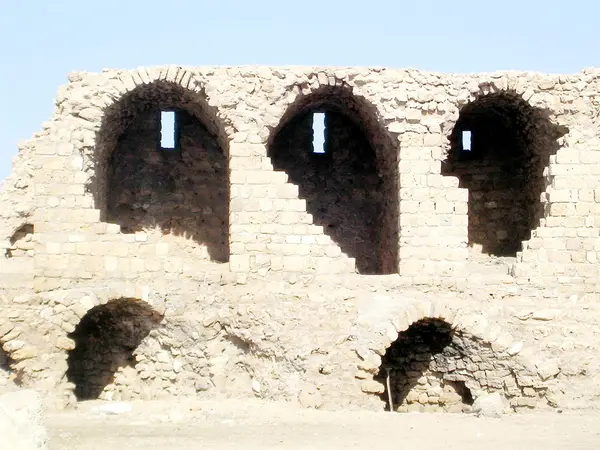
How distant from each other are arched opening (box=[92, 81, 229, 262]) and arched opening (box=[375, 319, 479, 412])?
3770 millimetres

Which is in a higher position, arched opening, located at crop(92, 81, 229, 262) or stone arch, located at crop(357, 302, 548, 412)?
arched opening, located at crop(92, 81, 229, 262)

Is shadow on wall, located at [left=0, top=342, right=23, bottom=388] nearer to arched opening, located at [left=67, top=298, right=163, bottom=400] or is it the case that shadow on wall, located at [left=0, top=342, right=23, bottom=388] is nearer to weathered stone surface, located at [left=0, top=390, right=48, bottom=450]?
arched opening, located at [left=67, top=298, right=163, bottom=400]

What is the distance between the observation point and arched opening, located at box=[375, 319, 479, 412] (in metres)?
13.4

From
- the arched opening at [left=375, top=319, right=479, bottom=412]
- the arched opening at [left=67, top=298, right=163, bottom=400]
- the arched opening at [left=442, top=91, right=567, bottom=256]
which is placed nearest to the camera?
the arched opening at [left=375, top=319, right=479, bottom=412]

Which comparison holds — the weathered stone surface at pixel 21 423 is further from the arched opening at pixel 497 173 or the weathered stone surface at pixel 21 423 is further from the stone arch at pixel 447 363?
the arched opening at pixel 497 173

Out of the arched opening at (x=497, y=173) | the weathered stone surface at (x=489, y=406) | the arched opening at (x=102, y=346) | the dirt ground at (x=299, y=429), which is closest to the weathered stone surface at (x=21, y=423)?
the dirt ground at (x=299, y=429)

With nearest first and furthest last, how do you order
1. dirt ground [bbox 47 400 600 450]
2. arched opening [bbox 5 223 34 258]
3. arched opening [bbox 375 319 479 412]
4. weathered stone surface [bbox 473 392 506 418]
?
dirt ground [bbox 47 400 600 450] → weathered stone surface [bbox 473 392 506 418] → arched opening [bbox 375 319 479 412] → arched opening [bbox 5 223 34 258]

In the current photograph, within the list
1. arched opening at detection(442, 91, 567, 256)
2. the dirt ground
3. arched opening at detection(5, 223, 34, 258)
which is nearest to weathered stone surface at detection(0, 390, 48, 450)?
the dirt ground

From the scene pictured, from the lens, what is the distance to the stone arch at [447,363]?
1215 centimetres

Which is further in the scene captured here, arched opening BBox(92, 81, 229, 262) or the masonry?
arched opening BBox(92, 81, 229, 262)

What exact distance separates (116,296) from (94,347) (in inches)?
73.5

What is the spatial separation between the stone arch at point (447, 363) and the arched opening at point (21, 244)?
6.19 metres

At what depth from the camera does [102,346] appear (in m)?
14.1

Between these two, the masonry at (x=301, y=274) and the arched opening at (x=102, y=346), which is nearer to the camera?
the masonry at (x=301, y=274)
